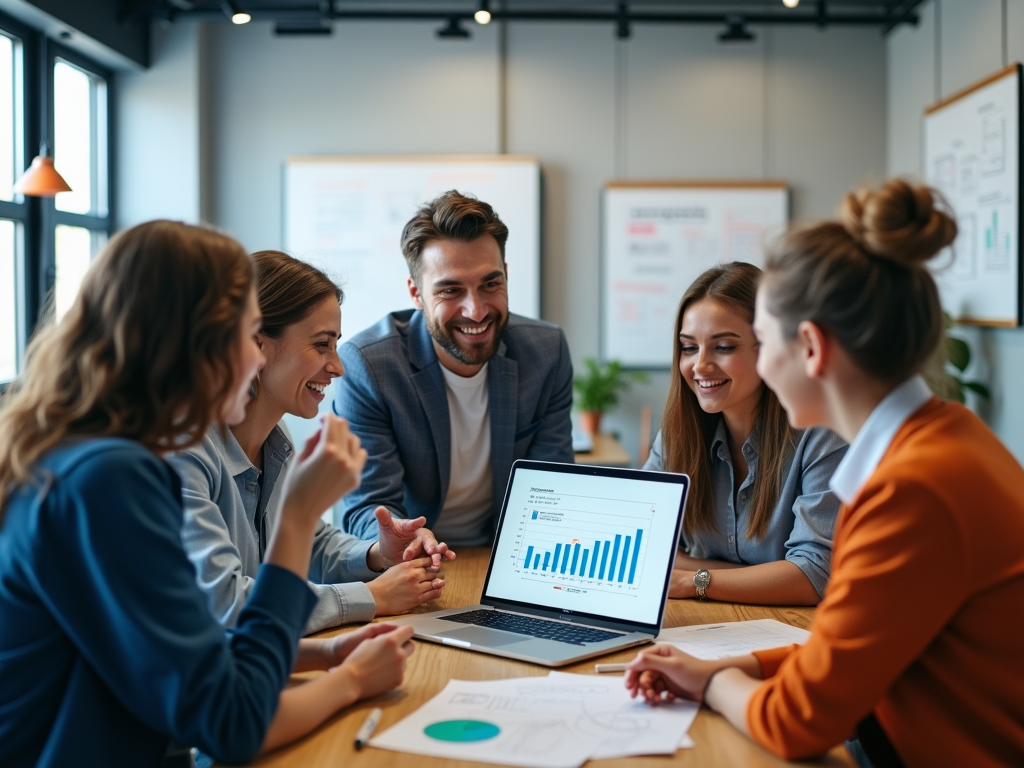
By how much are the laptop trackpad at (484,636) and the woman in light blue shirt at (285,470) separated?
0.58 feet

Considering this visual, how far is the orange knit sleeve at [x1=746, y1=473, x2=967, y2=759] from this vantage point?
3.38 feet

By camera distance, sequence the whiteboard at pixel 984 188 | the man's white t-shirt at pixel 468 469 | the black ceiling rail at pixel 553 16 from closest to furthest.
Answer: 1. the man's white t-shirt at pixel 468 469
2. the whiteboard at pixel 984 188
3. the black ceiling rail at pixel 553 16

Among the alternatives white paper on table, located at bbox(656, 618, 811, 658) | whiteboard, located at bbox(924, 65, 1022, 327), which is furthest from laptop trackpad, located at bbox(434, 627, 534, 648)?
whiteboard, located at bbox(924, 65, 1022, 327)

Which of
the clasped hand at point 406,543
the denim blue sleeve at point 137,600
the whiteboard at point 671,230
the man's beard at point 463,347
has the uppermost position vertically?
the whiteboard at point 671,230

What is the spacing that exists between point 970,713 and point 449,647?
744mm

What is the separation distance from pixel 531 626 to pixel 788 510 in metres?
0.62

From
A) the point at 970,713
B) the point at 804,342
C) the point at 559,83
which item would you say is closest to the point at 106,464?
the point at 804,342

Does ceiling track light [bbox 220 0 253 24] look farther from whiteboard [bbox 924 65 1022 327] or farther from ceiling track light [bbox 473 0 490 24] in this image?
whiteboard [bbox 924 65 1022 327]

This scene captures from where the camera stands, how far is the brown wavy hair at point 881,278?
1118 mm

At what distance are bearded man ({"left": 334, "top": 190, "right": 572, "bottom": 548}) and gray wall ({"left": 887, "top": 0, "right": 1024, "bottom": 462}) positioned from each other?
7.20 ft

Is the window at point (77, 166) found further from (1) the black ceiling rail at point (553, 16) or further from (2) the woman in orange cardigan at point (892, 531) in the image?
(2) the woman in orange cardigan at point (892, 531)

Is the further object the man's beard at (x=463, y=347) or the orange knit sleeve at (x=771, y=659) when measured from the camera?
the man's beard at (x=463, y=347)

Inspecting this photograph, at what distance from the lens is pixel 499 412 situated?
2363 mm

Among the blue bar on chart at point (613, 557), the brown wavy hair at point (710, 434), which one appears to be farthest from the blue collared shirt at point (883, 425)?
the brown wavy hair at point (710, 434)
